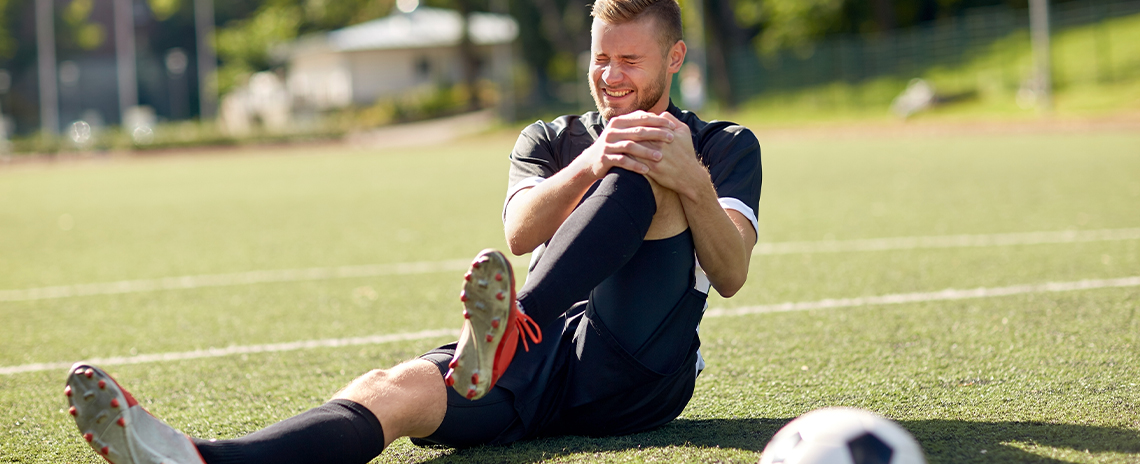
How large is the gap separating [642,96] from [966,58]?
3091 centimetres

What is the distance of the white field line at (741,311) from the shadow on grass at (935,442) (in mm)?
1914

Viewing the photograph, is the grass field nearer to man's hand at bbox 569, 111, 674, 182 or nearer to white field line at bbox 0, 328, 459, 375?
white field line at bbox 0, 328, 459, 375

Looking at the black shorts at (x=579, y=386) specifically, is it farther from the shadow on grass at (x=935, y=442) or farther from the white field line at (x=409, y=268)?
the white field line at (x=409, y=268)

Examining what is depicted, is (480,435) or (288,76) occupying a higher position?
(288,76)

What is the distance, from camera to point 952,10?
3831 cm

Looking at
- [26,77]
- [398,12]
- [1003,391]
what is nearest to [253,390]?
[1003,391]

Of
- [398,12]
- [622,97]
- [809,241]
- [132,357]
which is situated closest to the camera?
[622,97]

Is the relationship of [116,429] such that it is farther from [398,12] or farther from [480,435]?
[398,12]

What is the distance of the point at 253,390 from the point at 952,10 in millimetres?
39366

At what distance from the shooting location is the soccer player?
7.32 ft

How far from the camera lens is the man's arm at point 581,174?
2432mm

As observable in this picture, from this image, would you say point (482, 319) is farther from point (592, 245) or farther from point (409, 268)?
point (409, 268)

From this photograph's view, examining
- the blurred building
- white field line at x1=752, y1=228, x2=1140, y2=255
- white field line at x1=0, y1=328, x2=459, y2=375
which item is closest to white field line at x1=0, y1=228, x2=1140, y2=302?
white field line at x1=752, y1=228, x2=1140, y2=255

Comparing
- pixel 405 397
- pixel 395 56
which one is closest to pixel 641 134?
pixel 405 397
